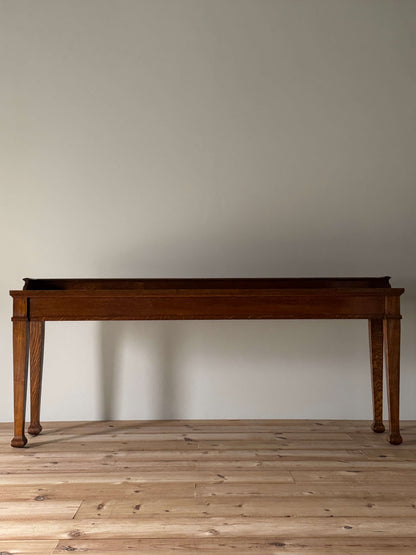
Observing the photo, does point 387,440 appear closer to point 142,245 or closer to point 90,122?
point 142,245

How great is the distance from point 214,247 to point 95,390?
0.97 m

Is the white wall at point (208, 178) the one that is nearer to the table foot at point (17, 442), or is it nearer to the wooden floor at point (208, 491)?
the wooden floor at point (208, 491)

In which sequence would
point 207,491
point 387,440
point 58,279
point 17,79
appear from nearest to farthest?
point 207,491, point 387,440, point 58,279, point 17,79

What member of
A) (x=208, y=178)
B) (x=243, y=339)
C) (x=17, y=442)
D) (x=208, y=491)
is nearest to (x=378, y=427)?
(x=243, y=339)

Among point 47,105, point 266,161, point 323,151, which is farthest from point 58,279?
point 323,151

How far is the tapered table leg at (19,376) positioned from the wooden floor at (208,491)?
0.30 ft

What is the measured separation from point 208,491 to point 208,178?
1.68 m

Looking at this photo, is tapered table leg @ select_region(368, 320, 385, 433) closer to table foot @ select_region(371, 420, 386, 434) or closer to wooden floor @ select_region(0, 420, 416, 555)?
table foot @ select_region(371, 420, 386, 434)

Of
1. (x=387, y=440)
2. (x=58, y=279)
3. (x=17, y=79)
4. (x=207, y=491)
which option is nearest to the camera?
(x=207, y=491)

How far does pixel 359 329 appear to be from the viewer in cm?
288

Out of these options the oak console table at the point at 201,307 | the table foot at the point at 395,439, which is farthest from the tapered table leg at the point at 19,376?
the table foot at the point at 395,439

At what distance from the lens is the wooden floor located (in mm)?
1403

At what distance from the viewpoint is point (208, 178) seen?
292 cm

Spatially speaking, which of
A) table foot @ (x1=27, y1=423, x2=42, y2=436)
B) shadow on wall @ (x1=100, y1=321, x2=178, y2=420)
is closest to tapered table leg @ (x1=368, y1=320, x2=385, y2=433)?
shadow on wall @ (x1=100, y1=321, x2=178, y2=420)
